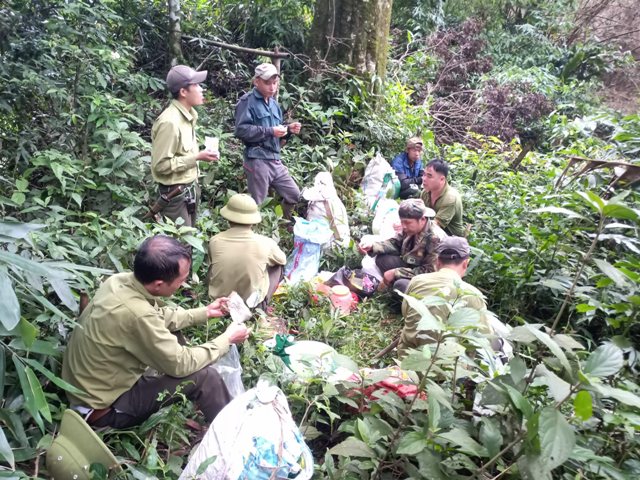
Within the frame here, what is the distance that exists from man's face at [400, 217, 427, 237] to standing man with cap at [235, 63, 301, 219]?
1.35 metres

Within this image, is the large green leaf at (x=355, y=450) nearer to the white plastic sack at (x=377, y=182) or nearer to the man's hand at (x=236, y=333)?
the man's hand at (x=236, y=333)

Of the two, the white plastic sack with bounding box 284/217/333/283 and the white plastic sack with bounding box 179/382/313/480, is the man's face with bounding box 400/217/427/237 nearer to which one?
the white plastic sack with bounding box 284/217/333/283

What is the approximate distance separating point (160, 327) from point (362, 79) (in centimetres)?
550

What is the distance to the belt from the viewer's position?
2.61m

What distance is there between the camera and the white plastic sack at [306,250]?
16.1ft

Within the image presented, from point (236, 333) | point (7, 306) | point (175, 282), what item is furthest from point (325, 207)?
point (7, 306)

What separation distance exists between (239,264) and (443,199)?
93.2 inches

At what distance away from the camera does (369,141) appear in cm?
679

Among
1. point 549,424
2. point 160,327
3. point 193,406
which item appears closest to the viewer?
point 549,424

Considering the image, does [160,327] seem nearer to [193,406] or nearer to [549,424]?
[193,406]

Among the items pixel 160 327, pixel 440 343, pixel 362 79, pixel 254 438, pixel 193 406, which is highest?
pixel 362 79

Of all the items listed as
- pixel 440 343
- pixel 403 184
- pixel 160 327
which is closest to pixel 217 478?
pixel 160 327

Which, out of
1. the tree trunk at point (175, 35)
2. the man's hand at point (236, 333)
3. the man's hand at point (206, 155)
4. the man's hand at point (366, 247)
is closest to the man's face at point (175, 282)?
the man's hand at point (236, 333)

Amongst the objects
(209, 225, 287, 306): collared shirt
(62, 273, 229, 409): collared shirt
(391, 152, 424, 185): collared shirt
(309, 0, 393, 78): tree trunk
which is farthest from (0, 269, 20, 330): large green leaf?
(309, 0, 393, 78): tree trunk
